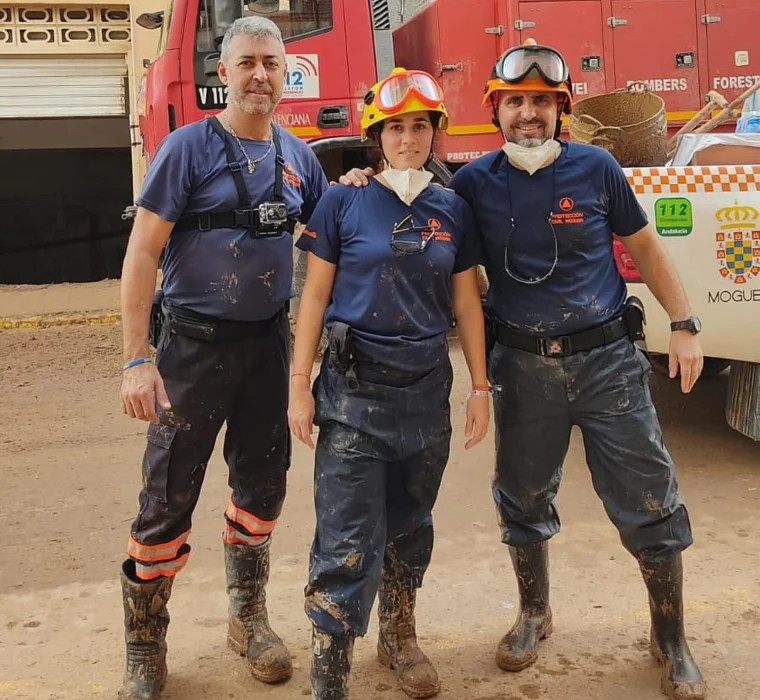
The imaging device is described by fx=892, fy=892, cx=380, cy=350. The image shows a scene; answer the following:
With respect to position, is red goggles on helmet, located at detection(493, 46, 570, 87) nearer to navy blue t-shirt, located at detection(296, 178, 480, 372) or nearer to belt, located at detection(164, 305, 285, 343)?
navy blue t-shirt, located at detection(296, 178, 480, 372)

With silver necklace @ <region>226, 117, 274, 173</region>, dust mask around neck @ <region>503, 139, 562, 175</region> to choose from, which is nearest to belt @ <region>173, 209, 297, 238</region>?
silver necklace @ <region>226, 117, 274, 173</region>

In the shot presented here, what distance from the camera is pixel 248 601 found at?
3141mm

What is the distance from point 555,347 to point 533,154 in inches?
24.0

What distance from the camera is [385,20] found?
304 inches

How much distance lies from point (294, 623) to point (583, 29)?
6104mm

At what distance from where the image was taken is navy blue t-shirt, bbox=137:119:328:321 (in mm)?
2688

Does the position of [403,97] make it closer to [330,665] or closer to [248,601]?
[330,665]

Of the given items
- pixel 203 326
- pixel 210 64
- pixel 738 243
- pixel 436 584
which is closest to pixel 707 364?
pixel 738 243

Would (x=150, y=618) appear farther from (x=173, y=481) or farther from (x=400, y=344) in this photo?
(x=400, y=344)

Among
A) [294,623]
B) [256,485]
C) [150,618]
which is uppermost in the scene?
[256,485]

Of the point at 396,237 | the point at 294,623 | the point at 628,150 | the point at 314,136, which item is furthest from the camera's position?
the point at 314,136

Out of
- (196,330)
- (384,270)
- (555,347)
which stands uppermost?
(384,270)

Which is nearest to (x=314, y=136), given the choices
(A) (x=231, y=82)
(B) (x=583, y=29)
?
(B) (x=583, y=29)

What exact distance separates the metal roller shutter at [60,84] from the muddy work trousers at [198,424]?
10087 millimetres
